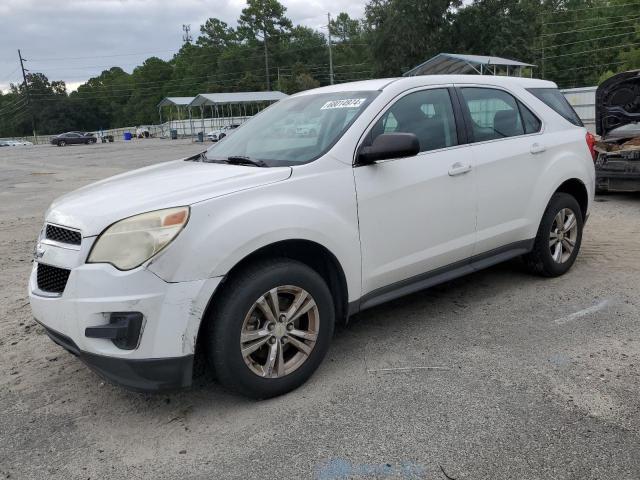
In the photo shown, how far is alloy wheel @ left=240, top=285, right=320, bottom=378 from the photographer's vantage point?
9.89 ft

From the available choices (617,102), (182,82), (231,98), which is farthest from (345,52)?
(617,102)

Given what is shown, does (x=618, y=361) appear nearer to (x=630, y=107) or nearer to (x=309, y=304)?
(x=309, y=304)

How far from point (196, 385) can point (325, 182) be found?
149cm

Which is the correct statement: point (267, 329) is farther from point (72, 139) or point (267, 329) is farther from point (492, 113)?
point (72, 139)

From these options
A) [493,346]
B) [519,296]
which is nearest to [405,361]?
[493,346]

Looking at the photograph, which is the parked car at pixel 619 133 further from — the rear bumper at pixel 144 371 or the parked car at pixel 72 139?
the parked car at pixel 72 139

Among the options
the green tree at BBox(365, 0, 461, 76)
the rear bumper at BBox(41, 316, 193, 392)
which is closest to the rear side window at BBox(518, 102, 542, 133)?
the rear bumper at BBox(41, 316, 193, 392)

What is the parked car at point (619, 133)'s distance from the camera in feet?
27.0

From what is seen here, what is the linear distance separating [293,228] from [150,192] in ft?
2.68

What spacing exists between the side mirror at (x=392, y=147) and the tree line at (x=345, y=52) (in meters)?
47.5

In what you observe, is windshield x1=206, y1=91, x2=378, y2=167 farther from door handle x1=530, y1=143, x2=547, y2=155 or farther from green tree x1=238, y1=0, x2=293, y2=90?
green tree x1=238, y1=0, x2=293, y2=90

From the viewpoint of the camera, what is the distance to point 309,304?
320 centimetres

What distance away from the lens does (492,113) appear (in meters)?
4.52

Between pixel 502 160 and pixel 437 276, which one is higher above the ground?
pixel 502 160
